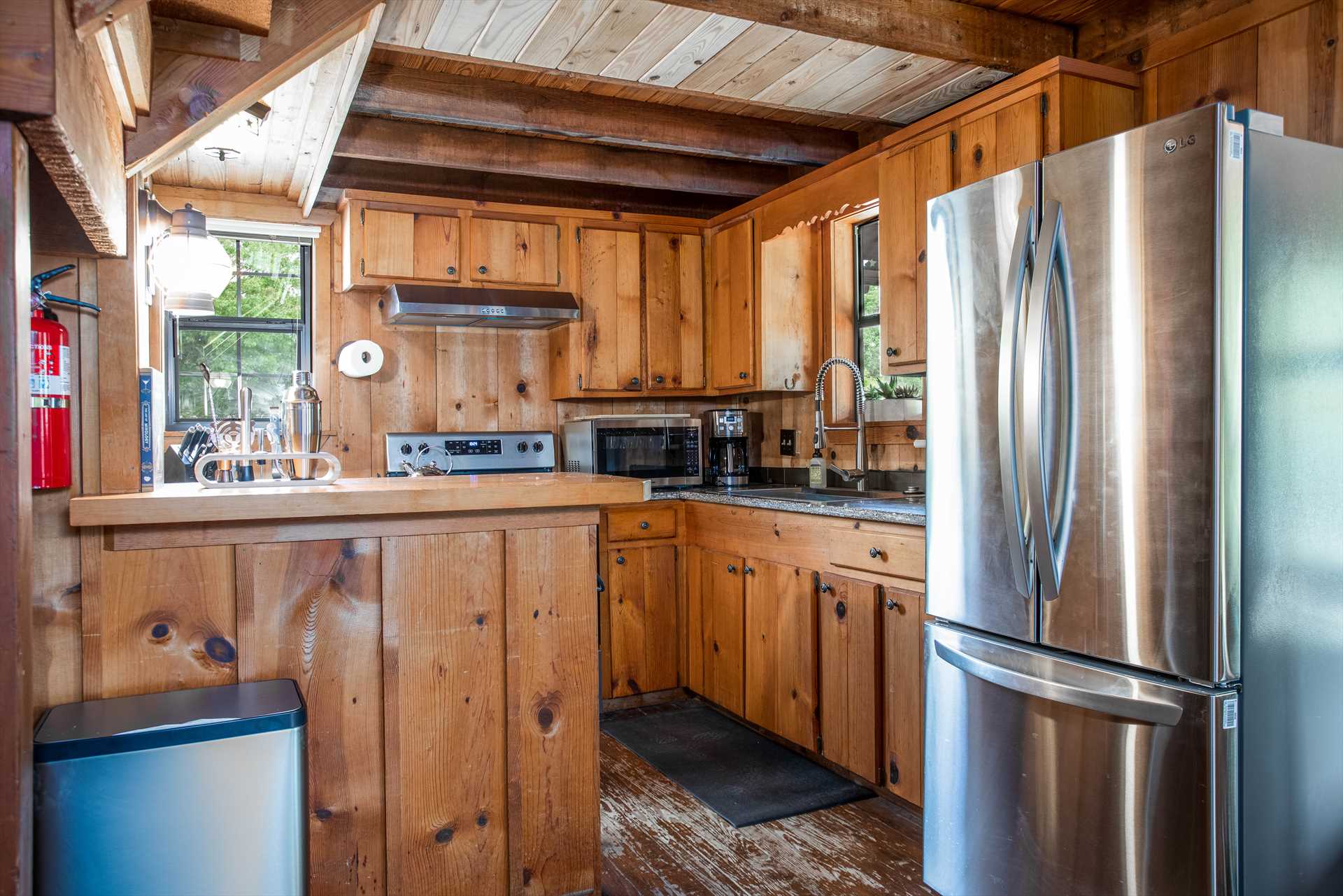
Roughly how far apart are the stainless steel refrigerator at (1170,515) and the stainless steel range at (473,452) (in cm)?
259

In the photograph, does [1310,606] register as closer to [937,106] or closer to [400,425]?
[937,106]

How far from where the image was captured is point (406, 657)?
6.06 feet

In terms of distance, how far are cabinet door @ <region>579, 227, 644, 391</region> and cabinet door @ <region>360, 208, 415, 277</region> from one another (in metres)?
0.77

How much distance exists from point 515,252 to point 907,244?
186 centimetres

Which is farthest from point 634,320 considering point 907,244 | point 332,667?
point 332,667

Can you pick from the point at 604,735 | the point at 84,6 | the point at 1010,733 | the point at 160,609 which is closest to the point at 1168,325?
the point at 1010,733

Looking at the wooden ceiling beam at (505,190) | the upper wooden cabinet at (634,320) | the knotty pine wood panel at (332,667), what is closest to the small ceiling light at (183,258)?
the knotty pine wood panel at (332,667)

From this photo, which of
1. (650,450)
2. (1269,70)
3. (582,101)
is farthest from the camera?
(650,450)

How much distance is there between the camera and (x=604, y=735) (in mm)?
3488

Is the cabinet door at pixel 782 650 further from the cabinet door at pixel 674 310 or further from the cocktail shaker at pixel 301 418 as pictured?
the cocktail shaker at pixel 301 418

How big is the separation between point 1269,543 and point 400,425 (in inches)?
133

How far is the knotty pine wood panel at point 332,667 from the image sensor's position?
68.0 inches

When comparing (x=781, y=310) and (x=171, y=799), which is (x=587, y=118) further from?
(x=171, y=799)

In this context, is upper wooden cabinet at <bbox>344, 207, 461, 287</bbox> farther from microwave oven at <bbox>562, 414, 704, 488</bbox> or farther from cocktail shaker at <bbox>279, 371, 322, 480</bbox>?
cocktail shaker at <bbox>279, 371, 322, 480</bbox>
